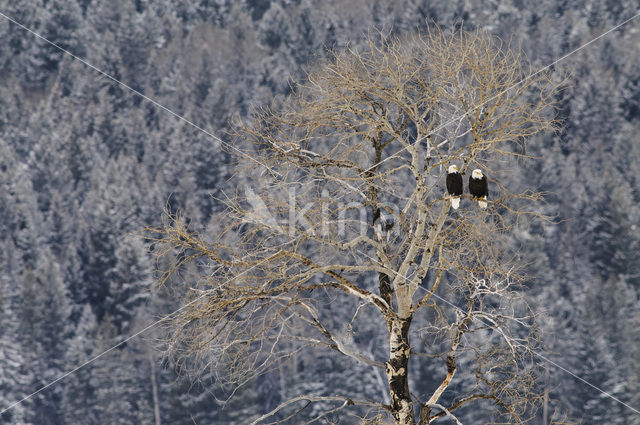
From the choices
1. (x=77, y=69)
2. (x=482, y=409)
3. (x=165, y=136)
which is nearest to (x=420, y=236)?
(x=482, y=409)

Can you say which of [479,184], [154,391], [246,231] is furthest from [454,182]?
[154,391]

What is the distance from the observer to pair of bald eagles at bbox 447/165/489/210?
274 inches

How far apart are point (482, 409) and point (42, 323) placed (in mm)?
37370

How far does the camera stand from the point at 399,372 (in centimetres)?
695

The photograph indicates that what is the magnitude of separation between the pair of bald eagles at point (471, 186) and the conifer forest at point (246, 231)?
0.11 meters

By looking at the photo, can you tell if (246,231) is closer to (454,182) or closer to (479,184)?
(454,182)

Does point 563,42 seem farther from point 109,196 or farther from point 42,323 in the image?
point 42,323

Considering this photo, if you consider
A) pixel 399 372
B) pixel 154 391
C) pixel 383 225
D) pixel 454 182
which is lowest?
pixel 154 391

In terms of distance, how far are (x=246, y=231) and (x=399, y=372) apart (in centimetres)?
149

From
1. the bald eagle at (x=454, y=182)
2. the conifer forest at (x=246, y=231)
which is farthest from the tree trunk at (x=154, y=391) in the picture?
the bald eagle at (x=454, y=182)

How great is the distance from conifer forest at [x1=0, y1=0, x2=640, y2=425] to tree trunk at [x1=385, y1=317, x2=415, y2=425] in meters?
0.05

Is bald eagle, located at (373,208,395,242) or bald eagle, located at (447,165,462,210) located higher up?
bald eagle, located at (447,165,462,210)

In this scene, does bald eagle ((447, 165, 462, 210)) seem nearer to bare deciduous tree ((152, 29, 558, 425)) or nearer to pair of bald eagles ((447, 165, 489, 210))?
pair of bald eagles ((447, 165, 489, 210))

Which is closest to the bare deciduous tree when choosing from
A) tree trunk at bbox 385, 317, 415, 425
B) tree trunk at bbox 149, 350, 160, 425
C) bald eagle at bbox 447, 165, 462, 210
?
tree trunk at bbox 385, 317, 415, 425
